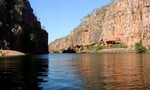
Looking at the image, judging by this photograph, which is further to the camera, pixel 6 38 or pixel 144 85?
pixel 6 38

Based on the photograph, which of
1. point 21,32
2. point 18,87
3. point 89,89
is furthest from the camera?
point 21,32

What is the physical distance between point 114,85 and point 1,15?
15259 cm

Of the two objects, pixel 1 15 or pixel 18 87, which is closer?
pixel 18 87

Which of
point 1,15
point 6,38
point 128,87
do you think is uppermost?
point 1,15

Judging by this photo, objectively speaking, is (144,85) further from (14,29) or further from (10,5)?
(10,5)

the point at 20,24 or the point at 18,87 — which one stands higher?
the point at 20,24

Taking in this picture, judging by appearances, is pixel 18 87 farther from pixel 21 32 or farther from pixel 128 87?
pixel 21 32

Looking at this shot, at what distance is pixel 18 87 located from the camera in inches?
1294

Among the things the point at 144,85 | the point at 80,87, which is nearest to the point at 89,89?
the point at 80,87

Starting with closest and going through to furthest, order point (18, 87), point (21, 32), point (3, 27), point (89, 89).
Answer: point (89, 89) → point (18, 87) → point (3, 27) → point (21, 32)

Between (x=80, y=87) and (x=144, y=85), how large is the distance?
638 cm

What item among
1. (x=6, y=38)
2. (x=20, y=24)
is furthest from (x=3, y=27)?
(x=20, y=24)

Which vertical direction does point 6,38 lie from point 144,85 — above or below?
above

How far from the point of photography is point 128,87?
3198 centimetres
